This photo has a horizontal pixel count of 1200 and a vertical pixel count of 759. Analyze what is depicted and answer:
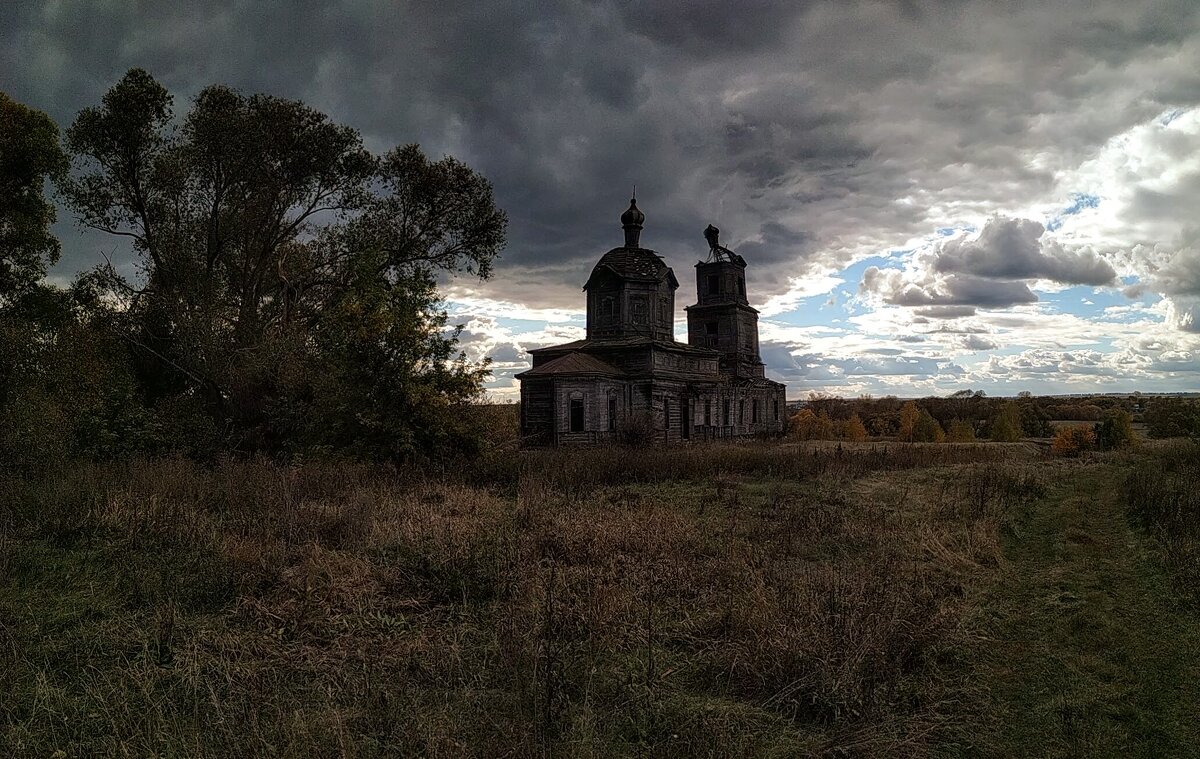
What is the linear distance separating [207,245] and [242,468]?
44.7ft

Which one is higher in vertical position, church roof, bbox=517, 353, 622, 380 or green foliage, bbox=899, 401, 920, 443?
church roof, bbox=517, 353, 622, 380

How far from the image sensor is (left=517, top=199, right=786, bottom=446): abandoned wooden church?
1219 inches

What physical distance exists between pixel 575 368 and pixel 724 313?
635 inches

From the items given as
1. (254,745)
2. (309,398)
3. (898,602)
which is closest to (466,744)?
(254,745)

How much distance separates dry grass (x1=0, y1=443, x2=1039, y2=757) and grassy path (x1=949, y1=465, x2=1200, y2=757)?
1.46 feet

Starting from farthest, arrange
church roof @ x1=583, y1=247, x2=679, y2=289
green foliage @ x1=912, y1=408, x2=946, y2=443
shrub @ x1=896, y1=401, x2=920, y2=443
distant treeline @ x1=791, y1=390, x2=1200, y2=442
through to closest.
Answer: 1. shrub @ x1=896, y1=401, x2=920, y2=443
2. green foliage @ x1=912, y1=408, x2=946, y2=443
3. distant treeline @ x1=791, y1=390, x2=1200, y2=442
4. church roof @ x1=583, y1=247, x2=679, y2=289

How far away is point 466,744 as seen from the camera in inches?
180

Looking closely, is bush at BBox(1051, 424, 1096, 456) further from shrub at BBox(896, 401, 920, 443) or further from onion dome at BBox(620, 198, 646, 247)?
onion dome at BBox(620, 198, 646, 247)

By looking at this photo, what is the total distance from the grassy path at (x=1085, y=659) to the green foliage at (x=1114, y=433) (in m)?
31.8

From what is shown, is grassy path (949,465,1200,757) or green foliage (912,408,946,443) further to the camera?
green foliage (912,408,946,443)

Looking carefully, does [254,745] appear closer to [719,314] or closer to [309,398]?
[309,398]

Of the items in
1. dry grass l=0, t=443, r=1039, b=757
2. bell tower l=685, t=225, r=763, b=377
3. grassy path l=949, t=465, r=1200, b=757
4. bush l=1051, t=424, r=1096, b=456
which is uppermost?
bell tower l=685, t=225, r=763, b=377

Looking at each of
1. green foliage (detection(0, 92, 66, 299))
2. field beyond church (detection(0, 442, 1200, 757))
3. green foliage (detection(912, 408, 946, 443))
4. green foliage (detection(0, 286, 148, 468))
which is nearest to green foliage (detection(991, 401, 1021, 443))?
green foliage (detection(912, 408, 946, 443))

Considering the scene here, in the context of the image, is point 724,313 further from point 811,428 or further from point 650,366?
point 811,428
